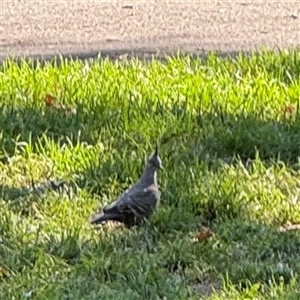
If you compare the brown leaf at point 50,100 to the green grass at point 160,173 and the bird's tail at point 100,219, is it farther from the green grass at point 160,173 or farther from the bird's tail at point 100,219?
the bird's tail at point 100,219

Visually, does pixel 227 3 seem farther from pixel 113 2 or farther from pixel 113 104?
pixel 113 104

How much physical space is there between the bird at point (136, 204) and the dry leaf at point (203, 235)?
237 mm

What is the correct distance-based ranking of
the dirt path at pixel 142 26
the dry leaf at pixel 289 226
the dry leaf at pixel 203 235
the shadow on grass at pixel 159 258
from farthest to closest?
1. the dirt path at pixel 142 26
2. the dry leaf at pixel 289 226
3. the dry leaf at pixel 203 235
4. the shadow on grass at pixel 159 258

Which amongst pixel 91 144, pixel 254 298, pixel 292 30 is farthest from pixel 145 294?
pixel 292 30

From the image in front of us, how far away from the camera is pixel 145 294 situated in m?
3.80

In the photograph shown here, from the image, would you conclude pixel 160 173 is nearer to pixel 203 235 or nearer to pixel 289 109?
pixel 203 235

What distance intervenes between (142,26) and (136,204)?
11.8 feet

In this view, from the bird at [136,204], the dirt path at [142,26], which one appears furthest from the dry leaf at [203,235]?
the dirt path at [142,26]

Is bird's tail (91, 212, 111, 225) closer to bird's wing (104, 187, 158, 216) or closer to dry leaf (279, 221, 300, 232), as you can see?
bird's wing (104, 187, 158, 216)

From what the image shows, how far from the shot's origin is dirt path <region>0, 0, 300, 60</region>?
716 centimetres

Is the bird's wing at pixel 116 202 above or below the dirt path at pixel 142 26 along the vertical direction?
above

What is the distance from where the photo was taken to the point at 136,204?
4.35 metres

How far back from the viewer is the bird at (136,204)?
14.2ft

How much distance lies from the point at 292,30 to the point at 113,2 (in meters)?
1.71
